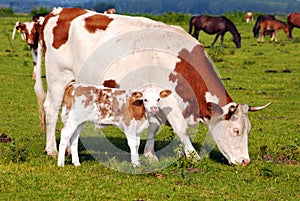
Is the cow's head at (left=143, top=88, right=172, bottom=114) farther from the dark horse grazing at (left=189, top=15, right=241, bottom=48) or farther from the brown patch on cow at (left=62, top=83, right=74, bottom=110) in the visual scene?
the dark horse grazing at (left=189, top=15, right=241, bottom=48)

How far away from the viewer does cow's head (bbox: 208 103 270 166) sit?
8.72 m

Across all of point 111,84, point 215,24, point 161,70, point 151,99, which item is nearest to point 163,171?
point 151,99

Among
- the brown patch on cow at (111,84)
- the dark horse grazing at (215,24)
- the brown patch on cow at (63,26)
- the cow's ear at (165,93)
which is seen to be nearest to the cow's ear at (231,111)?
the cow's ear at (165,93)

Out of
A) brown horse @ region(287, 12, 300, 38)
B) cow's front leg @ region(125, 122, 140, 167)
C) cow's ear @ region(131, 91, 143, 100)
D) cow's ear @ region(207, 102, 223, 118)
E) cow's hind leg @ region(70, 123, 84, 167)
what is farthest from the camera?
brown horse @ region(287, 12, 300, 38)

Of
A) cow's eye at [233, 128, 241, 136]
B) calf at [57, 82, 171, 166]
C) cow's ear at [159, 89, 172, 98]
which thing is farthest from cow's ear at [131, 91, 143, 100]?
cow's eye at [233, 128, 241, 136]

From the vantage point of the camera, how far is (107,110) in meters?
8.34

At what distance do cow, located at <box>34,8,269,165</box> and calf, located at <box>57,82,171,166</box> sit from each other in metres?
0.74

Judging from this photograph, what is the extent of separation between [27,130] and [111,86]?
3.10 metres

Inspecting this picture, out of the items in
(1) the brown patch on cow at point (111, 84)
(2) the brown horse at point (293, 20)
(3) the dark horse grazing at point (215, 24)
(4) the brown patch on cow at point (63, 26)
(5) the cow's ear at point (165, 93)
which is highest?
(4) the brown patch on cow at point (63, 26)

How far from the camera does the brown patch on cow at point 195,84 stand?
355 inches

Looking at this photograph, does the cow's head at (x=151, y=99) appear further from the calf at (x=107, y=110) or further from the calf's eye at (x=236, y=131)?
the calf's eye at (x=236, y=131)

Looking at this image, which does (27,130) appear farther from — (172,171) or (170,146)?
(172,171)

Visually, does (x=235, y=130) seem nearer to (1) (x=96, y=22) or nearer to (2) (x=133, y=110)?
(2) (x=133, y=110)

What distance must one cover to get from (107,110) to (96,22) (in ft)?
6.24
